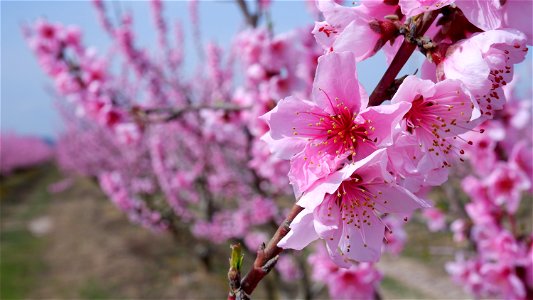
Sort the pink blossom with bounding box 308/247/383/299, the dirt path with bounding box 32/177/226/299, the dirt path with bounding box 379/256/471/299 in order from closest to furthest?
the pink blossom with bounding box 308/247/383/299
the dirt path with bounding box 379/256/471/299
the dirt path with bounding box 32/177/226/299

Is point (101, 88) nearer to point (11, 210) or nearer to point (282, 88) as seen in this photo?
point (282, 88)

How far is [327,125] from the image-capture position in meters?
0.88

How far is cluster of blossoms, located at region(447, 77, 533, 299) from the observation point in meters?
2.26

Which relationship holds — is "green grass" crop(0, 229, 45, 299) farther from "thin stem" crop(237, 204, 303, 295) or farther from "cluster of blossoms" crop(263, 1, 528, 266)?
"cluster of blossoms" crop(263, 1, 528, 266)

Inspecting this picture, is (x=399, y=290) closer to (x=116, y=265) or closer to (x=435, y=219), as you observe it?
(x=435, y=219)

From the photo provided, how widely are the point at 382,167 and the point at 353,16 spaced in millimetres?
312

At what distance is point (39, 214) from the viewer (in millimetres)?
17953

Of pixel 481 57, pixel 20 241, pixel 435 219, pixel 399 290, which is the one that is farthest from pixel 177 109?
pixel 20 241

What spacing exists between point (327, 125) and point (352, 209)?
181 millimetres

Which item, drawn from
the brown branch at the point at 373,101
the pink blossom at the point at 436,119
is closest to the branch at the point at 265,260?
the brown branch at the point at 373,101

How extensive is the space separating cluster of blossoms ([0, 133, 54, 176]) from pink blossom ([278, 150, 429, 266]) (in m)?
33.1

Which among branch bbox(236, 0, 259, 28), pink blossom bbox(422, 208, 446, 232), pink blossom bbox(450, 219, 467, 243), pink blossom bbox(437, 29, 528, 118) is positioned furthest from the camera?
pink blossom bbox(422, 208, 446, 232)

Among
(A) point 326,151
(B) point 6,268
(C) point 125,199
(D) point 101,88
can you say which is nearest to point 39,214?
(B) point 6,268

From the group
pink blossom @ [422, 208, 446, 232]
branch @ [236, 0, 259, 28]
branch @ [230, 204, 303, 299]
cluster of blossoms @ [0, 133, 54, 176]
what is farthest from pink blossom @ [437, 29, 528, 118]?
cluster of blossoms @ [0, 133, 54, 176]
